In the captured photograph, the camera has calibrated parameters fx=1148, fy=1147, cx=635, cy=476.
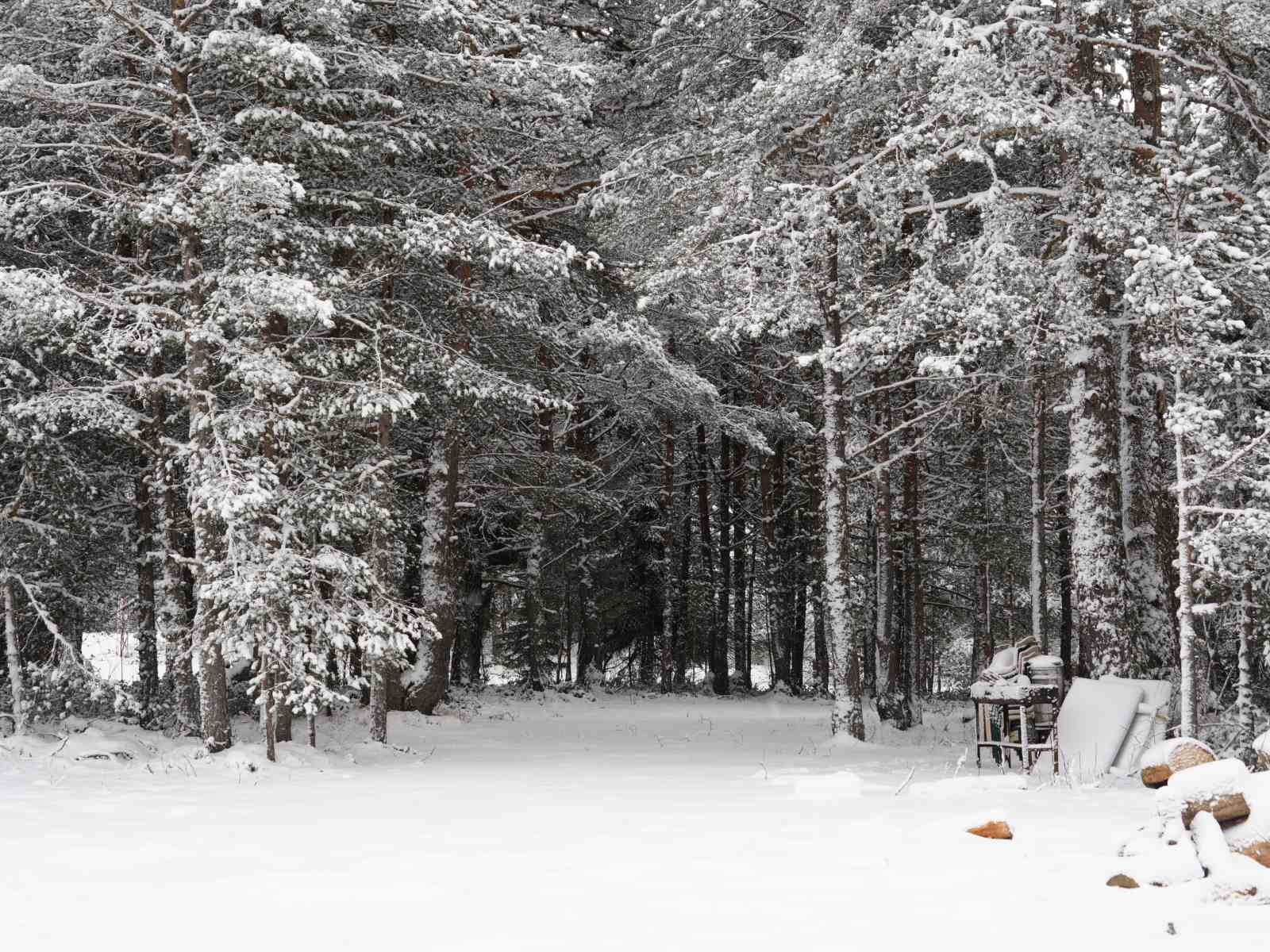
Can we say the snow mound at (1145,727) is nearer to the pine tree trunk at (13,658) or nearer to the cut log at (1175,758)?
the cut log at (1175,758)

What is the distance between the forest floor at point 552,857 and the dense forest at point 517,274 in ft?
4.62

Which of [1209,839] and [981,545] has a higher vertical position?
[981,545]

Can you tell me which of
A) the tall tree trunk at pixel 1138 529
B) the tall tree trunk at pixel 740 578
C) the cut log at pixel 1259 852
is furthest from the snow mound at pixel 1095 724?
the tall tree trunk at pixel 740 578

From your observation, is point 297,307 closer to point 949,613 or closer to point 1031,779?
point 1031,779

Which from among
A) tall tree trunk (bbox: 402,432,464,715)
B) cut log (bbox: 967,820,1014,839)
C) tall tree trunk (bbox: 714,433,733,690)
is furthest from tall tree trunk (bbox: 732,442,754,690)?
cut log (bbox: 967,820,1014,839)

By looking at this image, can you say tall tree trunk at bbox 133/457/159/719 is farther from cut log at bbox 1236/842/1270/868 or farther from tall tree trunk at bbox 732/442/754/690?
tall tree trunk at bbox 732/442/754/690

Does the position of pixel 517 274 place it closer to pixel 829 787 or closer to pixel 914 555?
pixel 914 555

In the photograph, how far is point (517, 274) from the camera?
17.4 m

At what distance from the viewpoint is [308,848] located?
279 inches

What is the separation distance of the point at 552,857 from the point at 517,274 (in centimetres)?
1191

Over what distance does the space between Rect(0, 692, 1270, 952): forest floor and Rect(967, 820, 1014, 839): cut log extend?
0.07 m

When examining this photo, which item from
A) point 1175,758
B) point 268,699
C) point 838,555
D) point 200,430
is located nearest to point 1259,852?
point 1175,758

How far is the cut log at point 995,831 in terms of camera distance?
22.7ft

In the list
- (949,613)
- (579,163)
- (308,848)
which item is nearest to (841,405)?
(579,163)
